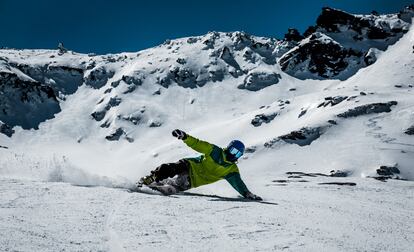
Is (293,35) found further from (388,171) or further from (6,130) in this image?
(388,171)

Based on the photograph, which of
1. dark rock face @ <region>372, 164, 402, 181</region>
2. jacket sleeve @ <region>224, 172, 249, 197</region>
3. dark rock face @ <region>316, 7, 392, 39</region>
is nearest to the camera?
jacket sleeve @ <region>224, 172, 249, 197</region>

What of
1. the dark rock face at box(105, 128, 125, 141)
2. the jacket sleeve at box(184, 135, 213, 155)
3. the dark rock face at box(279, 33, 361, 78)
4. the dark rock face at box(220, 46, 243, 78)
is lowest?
the jacket sleeve at box(184, 135, 213, 155)

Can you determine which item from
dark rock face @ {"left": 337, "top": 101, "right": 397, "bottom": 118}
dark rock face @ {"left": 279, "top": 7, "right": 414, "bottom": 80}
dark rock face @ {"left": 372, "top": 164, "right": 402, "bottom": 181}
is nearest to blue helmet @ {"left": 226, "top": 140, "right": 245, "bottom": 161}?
dark rock face @ {"left": 372, "top": 164, "right": 402, "bottom": 181}

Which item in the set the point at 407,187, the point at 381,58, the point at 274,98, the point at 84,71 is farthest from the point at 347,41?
the point at 407,187

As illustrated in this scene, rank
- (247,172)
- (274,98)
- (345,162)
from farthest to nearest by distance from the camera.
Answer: (274,98)
(247,172)
(345,162)

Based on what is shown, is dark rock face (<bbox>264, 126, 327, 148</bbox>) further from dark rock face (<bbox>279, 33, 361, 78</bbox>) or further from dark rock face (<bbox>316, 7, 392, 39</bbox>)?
dark rock face (<bbox>316, 7, 392, 39</bbox>)

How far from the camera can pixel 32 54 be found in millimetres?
143250

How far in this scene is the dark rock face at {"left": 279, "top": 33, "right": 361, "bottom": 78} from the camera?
386ft

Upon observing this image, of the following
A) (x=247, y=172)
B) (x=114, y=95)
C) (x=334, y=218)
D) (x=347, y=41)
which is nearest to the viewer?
(x=334, y=218)

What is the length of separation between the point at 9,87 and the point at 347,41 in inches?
3784

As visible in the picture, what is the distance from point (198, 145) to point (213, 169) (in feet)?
2.84

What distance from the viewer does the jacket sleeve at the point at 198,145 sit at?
33.7 feet

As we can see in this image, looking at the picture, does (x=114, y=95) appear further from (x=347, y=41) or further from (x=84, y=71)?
(x=347, y=41)

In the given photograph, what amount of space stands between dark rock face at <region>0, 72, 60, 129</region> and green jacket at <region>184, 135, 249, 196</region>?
101m
